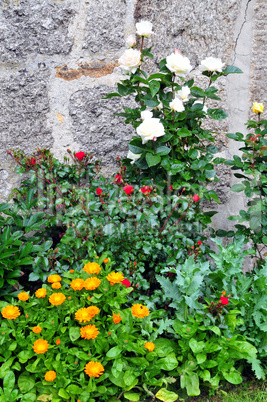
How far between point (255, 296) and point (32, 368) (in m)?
1.14

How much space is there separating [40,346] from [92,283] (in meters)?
0.34

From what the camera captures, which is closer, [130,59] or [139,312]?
[139,312]

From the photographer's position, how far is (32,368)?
59.9 inches

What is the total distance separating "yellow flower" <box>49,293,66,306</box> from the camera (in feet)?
5.18

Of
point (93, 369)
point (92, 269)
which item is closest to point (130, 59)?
point (92, 269)

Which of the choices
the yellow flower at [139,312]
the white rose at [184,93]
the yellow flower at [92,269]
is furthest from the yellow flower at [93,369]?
the white rose at [184,93]

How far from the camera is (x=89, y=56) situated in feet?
7.72

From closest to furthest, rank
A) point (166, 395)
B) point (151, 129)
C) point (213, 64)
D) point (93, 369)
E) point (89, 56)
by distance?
1. point (93, 369)
2. point (166, 395)
3. point (151, 129)
4. point (213, 64)
5. point (89, 56)

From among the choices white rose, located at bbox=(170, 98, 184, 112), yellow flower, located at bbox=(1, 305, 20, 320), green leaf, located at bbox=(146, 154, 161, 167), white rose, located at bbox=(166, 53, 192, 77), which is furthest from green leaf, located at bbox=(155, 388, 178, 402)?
white rose, located at bbox=(166, 53, 192, 77)

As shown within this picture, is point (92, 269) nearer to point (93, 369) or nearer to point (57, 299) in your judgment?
point (57, 299)

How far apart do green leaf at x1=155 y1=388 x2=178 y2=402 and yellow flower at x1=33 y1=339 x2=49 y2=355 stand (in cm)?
53

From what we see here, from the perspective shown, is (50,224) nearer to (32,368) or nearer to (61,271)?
(61,271)

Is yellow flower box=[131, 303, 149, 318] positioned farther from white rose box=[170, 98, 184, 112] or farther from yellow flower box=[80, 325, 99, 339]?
white rose box=[170, 98, 184, 112]

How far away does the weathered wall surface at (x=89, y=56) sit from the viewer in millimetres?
2303
